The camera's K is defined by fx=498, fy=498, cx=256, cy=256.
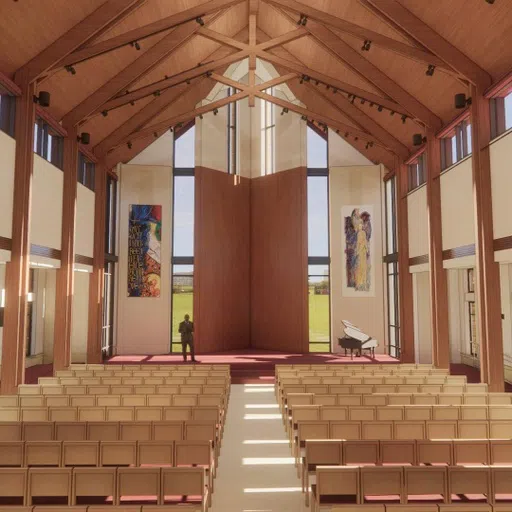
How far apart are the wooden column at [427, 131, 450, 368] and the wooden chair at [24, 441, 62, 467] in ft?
33.6

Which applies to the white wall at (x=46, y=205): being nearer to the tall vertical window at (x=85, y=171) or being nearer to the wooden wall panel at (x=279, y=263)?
the tall vertical window at (x=85, y=171)

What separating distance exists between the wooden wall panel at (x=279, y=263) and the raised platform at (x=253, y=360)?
89 cm

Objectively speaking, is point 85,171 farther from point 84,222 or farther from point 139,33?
point 139,33

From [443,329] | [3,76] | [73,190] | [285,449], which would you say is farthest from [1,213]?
[443,329]

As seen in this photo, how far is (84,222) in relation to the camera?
14.7m

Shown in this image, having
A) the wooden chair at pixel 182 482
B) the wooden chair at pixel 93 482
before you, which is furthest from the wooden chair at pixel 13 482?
the wooden chair at pixel 182 482

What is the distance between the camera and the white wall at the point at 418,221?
46.8ft

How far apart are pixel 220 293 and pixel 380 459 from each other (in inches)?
512

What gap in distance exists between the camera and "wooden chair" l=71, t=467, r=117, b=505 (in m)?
4.09

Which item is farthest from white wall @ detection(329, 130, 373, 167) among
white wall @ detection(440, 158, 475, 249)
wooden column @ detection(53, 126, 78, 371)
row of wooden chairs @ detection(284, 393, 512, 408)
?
row of wooden chairs @ detection(284, 393, 512, 408)

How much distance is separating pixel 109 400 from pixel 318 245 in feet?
37.0

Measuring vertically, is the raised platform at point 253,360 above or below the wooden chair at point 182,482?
below

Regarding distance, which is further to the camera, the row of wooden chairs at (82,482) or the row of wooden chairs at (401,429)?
the row of wooden chairs at (401,429)

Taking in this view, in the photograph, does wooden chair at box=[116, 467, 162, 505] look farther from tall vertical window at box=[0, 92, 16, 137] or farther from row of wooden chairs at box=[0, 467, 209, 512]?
tall vertical window at box=[0, 92, 16, 137]
